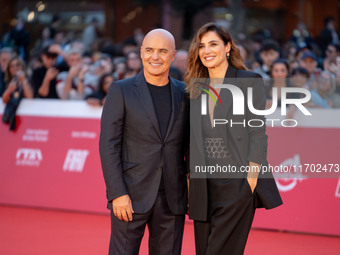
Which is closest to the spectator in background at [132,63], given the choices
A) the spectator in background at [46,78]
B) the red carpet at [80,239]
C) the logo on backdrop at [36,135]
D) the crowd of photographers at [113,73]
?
the crowd of photographers at [113,73]

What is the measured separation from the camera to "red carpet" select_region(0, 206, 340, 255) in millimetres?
5719

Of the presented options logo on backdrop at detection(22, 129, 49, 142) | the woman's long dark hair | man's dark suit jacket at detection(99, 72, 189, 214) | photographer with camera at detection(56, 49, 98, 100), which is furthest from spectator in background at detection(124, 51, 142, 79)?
man's dark suit jacket at detection(99, 72, 189, 214)

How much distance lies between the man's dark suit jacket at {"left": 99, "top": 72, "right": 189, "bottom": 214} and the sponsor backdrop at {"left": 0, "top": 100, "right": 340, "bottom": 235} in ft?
9.17

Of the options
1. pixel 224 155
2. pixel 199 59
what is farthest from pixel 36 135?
pixel 224 155

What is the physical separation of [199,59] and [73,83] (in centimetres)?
478

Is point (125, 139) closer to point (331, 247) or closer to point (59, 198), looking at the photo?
point (331, 247)

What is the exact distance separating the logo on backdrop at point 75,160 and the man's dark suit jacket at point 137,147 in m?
3.39

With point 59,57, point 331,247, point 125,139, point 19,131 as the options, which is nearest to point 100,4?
point 59,57

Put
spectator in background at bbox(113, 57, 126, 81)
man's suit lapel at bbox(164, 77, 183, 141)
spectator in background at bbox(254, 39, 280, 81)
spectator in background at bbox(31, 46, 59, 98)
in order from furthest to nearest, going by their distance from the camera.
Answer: spectator in background at bbox(254, 39, 280, 81), spectator in background at bbox(113, 57, 126, 81), spectator in background at bbox(31, 46, 59, 98), man's suit lapel at bbox(164, 77, 183, 141)

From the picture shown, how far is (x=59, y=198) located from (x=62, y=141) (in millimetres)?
707

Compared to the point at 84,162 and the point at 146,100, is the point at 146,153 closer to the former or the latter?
the point at 146,100

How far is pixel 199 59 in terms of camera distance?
4.09m

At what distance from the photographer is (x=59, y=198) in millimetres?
7281

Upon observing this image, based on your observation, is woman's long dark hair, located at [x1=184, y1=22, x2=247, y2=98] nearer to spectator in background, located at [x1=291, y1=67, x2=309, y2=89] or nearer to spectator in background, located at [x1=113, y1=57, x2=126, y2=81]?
spectator in background, located at [x1=291, y1=67, x2=309, y2=89]
